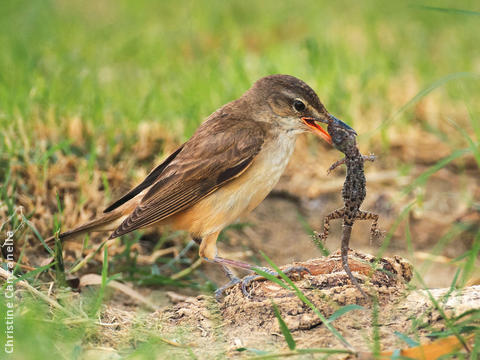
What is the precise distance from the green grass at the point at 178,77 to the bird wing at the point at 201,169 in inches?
25.4

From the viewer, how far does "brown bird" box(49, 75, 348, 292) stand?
543 centimetres

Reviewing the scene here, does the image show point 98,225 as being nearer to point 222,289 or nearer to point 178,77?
point 222,289

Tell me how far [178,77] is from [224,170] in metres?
3.68

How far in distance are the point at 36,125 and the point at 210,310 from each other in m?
2.94

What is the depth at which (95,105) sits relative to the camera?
7.30m

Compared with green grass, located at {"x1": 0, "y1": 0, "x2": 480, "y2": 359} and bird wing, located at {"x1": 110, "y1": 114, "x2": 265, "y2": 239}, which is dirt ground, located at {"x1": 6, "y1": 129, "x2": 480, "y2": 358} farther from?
bird wing, located at {"x1": 110, "y1": 114, "x2": 265, "y2": 239}

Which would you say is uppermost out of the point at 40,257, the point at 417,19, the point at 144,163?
the point at 417,19

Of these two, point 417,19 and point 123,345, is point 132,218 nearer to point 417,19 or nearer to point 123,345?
point 123,345

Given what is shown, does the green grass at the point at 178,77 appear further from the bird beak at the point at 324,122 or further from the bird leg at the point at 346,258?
the bird beak at the point at 324,122

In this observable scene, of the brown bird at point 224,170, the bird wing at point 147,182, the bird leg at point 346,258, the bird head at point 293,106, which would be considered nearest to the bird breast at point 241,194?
the brown bird at point 224,170

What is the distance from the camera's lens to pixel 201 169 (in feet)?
18.2

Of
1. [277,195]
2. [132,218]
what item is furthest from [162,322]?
[277,195]

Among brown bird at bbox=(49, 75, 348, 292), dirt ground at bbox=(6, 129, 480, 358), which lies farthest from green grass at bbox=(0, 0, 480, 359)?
brown bird at bbox=(49, 75, 348, 292)

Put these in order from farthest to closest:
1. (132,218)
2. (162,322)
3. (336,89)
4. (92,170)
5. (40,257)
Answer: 1. (336,89)
2. (92,170)
3. (40,257)
4. (132,218)
5. (162,322)
